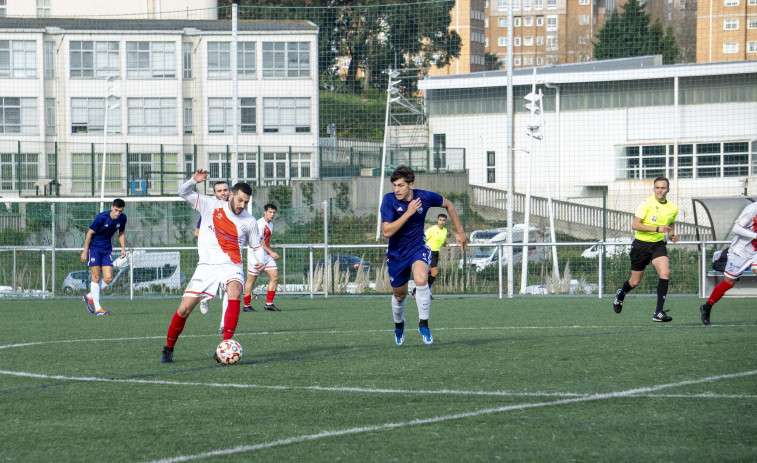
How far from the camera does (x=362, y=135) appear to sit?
112 feet

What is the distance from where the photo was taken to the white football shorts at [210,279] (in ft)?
27.5

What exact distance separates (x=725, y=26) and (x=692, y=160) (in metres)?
35.7

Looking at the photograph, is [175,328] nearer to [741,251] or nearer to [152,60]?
[741,251]

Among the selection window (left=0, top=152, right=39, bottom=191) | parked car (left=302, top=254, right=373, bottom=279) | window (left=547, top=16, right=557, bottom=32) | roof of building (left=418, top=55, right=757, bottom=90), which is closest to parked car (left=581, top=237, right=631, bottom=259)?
parked car (left=302, top=254, right=373, bottom=279)

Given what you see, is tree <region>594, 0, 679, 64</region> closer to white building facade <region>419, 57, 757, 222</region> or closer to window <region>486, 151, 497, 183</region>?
white building facade <region>419, 57, 757, 222</region>

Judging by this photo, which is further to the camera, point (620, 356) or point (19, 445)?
point (620, 356)

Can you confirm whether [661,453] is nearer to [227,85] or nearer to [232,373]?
[232,373]

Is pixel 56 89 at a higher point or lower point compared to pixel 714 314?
higher

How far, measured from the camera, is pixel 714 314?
527 inches

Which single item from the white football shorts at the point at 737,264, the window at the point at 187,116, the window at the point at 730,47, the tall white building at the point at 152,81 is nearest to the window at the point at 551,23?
the window at the point at 730,47

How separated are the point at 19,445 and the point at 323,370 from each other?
3.12 meters

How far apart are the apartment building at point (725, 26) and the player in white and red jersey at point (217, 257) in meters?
68.0

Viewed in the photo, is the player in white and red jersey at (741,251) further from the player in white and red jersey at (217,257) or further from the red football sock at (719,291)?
the player in white and red jersey at (217,257)

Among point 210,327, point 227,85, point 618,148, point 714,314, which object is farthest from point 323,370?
point 227,85
